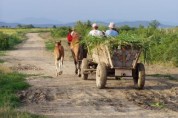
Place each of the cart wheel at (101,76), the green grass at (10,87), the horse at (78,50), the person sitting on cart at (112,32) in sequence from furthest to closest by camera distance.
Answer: the horse at (78,50)
the person sitting on cart at (112,32)
the cart wheel at (101,76)
the green grass at (10,87)

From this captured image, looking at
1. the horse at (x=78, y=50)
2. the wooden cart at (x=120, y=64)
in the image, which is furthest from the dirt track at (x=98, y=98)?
the horse at (x=78, y=50)

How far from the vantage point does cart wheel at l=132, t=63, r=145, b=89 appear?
14742mm

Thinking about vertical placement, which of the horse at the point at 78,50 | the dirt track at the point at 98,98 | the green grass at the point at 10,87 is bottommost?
the dirt track at the point at 98,98

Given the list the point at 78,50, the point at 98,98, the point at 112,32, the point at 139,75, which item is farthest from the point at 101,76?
the point at 78,50

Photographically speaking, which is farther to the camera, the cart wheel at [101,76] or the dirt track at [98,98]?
the cart wheel at [101,76]

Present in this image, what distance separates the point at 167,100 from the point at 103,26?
257 inches

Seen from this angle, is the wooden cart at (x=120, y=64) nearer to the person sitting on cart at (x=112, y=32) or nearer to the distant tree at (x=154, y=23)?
the person sitting on cart at (x=112, y=32)

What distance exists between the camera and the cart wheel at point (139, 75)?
14742mm

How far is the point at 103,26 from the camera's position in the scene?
1916 centimetres

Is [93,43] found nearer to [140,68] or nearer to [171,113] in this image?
[140,68]

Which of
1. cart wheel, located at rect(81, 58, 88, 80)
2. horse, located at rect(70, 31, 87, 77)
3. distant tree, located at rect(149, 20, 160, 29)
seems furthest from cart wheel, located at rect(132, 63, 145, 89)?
distant tree, located at rect(149, 20, 160, 29)

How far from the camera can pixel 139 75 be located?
14.8 m

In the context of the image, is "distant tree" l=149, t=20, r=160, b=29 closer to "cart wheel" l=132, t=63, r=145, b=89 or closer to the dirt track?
the dirt track

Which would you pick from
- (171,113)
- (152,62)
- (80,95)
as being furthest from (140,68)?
(152,62)
